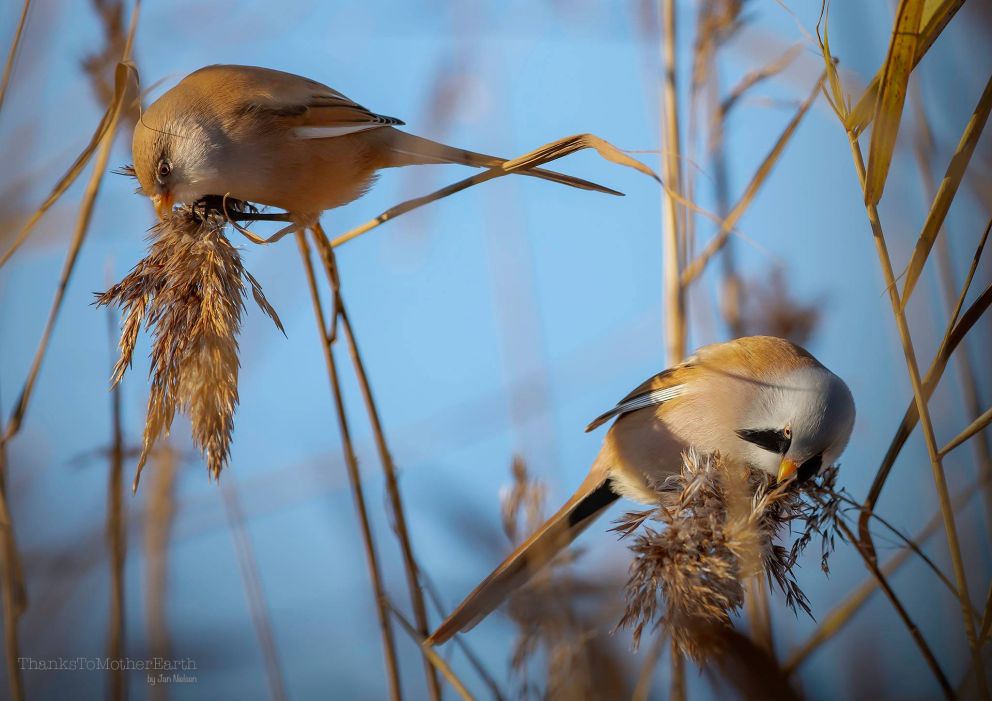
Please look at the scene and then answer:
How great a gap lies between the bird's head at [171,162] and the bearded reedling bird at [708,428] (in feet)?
3.50

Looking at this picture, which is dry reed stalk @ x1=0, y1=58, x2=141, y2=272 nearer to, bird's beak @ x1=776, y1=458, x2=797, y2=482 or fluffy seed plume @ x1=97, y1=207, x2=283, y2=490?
fluffy seed plume @ x1=97, y1=207, x2=283, y2=490

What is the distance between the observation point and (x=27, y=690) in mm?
1441

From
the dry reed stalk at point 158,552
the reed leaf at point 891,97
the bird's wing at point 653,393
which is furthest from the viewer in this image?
the bird's wing at point 653,393

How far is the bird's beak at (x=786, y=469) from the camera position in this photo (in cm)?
165

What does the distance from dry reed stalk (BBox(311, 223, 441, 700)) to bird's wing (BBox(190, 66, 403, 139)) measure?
17.3 inches

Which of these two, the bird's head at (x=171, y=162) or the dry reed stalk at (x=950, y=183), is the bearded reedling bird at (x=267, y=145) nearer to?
the bird's head at (x=171, y=162)

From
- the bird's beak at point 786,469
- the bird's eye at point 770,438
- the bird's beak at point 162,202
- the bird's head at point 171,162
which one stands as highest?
the bird's head at point 171,162

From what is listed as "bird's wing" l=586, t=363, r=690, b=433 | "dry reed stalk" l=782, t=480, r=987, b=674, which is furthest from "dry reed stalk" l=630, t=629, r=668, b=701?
"bird's wing" l=586, t=363, r=690, b=433

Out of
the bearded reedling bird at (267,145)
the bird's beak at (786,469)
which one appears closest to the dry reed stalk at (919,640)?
the bird's beak at (786,469)

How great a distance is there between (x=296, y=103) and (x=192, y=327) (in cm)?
89

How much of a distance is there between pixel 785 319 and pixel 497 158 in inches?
41.4

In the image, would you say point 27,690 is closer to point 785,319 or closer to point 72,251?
point 72,251

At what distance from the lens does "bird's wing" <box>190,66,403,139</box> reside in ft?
6.19

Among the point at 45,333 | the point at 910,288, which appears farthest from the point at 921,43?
the point at 45,333
